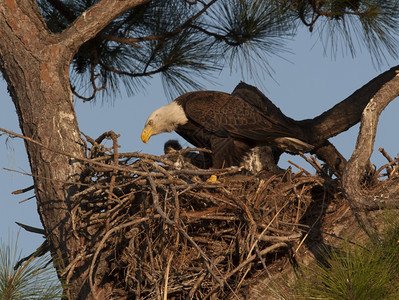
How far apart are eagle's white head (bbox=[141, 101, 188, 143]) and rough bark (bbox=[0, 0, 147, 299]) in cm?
119

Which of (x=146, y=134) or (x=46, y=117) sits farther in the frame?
(x=146, y=134)

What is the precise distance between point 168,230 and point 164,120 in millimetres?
1625

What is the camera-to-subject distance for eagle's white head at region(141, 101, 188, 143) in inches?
211

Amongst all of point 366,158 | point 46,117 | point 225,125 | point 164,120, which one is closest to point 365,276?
point 366,158

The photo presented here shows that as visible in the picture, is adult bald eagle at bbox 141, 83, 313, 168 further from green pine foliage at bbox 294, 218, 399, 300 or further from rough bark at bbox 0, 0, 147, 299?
green pine foliage at bbox 294, 218, 399, 300

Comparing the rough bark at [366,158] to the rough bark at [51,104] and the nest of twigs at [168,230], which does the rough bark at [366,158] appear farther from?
the rough bark at [51,104]

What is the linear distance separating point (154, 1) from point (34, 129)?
1.88m

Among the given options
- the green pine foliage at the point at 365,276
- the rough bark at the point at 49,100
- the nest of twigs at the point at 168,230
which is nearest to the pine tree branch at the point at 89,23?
the rough bark at the point at 49,100

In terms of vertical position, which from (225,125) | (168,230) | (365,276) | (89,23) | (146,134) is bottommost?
(365,276)

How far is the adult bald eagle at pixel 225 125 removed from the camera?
203 inches

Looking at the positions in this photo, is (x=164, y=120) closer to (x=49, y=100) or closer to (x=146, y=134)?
(x=146, y=134)

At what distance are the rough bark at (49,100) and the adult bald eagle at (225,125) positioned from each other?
1.19 meters

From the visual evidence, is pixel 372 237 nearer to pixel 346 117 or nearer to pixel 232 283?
pixel 232 283

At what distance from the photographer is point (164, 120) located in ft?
17.7
